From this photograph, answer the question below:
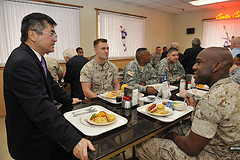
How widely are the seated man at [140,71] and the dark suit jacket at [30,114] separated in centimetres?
154

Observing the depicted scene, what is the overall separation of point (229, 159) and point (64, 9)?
4.59 metres

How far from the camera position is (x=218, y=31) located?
6211 mm

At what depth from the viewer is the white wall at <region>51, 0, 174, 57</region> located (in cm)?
471

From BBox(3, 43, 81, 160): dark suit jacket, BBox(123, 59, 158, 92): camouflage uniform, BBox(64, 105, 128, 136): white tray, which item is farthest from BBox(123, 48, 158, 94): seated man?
BBox(3, 43, 81, 160): dark suit jacket

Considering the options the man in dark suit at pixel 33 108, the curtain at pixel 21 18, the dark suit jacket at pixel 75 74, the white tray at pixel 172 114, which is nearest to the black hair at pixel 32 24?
the man in dark suit at pixel 33 108

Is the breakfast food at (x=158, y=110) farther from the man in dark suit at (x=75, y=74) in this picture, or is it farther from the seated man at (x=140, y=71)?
the man in dark suit at (x=75, y=74)

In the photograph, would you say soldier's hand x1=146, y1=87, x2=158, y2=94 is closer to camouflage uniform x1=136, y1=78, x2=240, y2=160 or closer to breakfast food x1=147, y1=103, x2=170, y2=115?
breakfast food x1=147, y1=103, x2=170, y2=115

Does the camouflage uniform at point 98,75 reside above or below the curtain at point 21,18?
below

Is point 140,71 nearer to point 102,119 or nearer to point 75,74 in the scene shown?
point 75,74

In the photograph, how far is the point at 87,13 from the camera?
472cm

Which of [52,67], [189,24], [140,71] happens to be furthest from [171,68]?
[189,24]

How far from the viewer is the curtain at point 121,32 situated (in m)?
5.10

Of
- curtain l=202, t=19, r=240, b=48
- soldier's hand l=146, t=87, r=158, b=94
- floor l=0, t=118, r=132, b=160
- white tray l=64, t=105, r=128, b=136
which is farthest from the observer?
curtain l=202, t=19, r=240, b=48

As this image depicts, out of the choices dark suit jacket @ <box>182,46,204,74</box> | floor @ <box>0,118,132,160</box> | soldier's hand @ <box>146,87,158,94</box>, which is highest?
dark suit jacket @ <box>182,46,204,74</box>
